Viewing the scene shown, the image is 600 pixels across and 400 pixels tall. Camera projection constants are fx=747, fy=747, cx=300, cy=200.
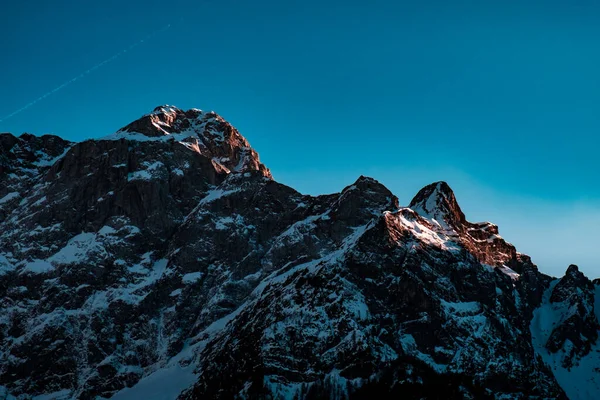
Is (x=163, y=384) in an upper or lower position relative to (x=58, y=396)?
upper

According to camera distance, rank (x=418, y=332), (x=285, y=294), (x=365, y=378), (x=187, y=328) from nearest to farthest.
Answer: (x=365, y=378)
(x=418, y=332)
(x=285, y=294)
(x=187, y=328)

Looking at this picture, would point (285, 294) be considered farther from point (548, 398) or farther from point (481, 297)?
point (548, 398)

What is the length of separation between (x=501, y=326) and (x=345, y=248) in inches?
1582

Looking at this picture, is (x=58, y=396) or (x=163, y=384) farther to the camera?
(x=58, y=396)

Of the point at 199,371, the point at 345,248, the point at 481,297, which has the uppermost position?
the point at 345,248

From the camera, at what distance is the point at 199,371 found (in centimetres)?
17412

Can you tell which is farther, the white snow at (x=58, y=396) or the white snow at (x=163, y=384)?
the white snow at (x=58, y=396)

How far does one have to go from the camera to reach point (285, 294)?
173375 millimetres

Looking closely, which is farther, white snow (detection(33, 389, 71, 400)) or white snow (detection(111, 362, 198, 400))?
white snow (detection(33, 389, 71, 400))

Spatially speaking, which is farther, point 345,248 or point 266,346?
point 345,248

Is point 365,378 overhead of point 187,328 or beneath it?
beneath

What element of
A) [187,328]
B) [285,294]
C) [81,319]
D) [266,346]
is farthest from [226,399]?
[81,319]

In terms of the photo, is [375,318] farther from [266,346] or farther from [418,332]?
[266,346]

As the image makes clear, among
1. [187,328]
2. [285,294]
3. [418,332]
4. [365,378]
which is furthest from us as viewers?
[187,328]
